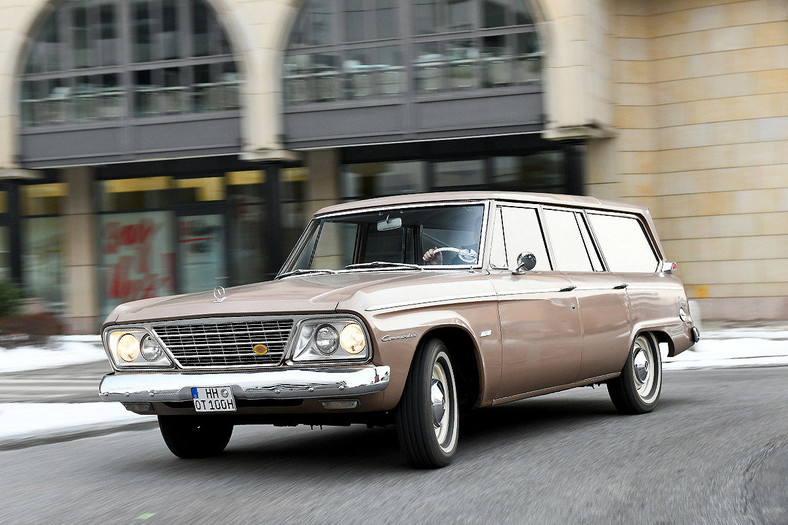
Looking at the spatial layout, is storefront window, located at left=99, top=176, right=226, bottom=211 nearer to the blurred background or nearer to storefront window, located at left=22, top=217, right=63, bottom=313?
the blurred background

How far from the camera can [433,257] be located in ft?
25.0

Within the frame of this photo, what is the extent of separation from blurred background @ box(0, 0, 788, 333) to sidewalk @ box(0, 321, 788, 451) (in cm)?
168

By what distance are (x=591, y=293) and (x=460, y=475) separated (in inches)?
99.1

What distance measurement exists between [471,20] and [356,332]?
56.2ft

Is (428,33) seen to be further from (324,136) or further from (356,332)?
(356,332)

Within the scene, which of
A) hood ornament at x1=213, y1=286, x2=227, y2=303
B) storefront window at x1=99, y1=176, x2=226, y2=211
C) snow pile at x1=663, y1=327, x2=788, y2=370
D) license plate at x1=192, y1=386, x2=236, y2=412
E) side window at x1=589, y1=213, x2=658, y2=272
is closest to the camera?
license plate at x1=192, y1=386, x2=236, y2=412

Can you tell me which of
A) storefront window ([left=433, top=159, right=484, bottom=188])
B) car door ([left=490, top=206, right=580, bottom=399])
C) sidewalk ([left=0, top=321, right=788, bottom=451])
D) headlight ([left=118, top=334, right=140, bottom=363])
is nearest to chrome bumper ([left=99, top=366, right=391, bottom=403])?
headlight ([left=118, top=334, right=140, bottom=363])

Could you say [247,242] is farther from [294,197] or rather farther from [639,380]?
[639,380]

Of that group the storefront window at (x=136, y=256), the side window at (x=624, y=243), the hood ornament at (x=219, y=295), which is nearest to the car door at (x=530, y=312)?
the side window at (x=624, y=243)

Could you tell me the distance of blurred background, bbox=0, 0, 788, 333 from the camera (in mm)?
22344

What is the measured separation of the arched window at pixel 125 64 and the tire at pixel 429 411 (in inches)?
701

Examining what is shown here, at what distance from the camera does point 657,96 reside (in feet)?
80.1

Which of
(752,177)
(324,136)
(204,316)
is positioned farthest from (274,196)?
(204,316)

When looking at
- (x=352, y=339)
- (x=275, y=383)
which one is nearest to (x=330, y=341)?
(x=352, y=339)
